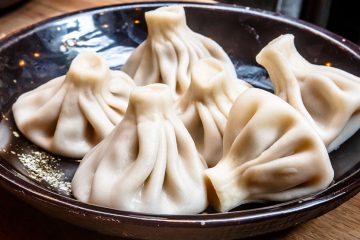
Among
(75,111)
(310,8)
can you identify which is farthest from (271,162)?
(310,8)

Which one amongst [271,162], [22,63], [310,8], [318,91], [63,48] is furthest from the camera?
[310,8]

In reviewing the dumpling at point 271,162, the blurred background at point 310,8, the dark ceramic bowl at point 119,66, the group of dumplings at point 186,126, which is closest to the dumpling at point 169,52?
the group of dumplings at point 186,126

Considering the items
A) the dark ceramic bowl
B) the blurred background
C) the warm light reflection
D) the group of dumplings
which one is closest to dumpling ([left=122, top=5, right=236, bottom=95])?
the group of dumplings

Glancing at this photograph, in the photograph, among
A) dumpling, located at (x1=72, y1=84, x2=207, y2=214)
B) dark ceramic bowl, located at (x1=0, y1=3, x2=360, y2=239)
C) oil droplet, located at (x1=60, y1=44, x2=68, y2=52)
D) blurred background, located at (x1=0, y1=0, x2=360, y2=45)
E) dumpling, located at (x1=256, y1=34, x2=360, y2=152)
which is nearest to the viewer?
dark ceramic bowl, located at (x1=0, y1=3, x2=360, y2=239)

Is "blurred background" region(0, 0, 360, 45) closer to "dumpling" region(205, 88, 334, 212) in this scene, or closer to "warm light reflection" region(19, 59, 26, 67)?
"warm light reflection" region(19, 59, 26, 67)

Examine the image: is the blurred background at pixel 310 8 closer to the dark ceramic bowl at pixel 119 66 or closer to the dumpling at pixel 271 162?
the dark ceramic bowl at pixel 119 66

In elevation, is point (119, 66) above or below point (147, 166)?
below

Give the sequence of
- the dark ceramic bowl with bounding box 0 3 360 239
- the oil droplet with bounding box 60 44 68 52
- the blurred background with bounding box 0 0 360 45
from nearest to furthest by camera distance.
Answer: the dark ceramic bowl with bounding box 0 3 360 239, the oil droplet with bounding box 60 44 68 52, the blurred background with bounding box 0 0 360 45

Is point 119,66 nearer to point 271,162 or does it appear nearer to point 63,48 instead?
point 63,48
